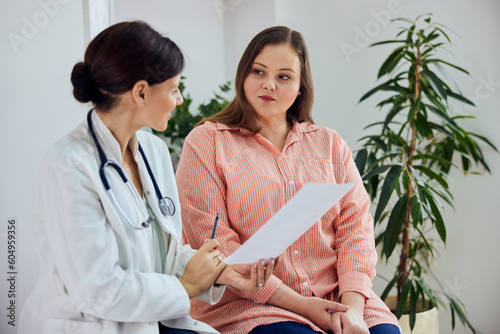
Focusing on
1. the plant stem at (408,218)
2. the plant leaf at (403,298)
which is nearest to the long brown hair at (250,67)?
the plant stem at (408,218)

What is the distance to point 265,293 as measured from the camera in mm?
1558

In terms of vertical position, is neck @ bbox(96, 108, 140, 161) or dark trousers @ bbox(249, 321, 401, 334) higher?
neck @ bbox(96, 108, 140, 161)

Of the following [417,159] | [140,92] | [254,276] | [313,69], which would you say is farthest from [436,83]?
[140,92]

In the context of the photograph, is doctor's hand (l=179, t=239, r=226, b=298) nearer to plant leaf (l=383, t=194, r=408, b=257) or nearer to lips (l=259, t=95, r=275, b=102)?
lips (l=259, t=95, r=275, b=102)

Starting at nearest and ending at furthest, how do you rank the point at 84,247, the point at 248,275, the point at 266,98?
the point at 84,247 < the point at 248,275 < the point at 266,98

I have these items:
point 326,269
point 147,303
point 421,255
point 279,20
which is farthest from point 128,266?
point 279,20

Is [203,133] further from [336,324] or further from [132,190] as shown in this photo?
[336,324]

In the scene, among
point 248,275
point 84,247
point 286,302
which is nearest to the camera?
point 84,247

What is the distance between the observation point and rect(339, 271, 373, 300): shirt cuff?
163 cm

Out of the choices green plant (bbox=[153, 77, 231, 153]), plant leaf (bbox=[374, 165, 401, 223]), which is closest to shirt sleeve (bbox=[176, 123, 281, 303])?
plant leaf (bbox=[374, 165, 401, 223])

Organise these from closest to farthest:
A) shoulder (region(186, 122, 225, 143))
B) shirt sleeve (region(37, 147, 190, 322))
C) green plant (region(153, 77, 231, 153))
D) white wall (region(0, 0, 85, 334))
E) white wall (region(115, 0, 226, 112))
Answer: shirt sleeve (region(37, 147, 190, 322))
white wall (region(0, 0, 85, 334))
shoulder (region(186, 122, 225, 143))
green plant (region(153, 77, 231, 153))
white wall (region(115, 0, 226, 112))

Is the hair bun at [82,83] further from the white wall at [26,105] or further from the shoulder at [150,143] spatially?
the white wall at [26,105]

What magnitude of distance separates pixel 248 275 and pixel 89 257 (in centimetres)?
49

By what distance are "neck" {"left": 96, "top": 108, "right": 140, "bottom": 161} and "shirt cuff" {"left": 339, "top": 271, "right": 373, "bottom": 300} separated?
82cm
